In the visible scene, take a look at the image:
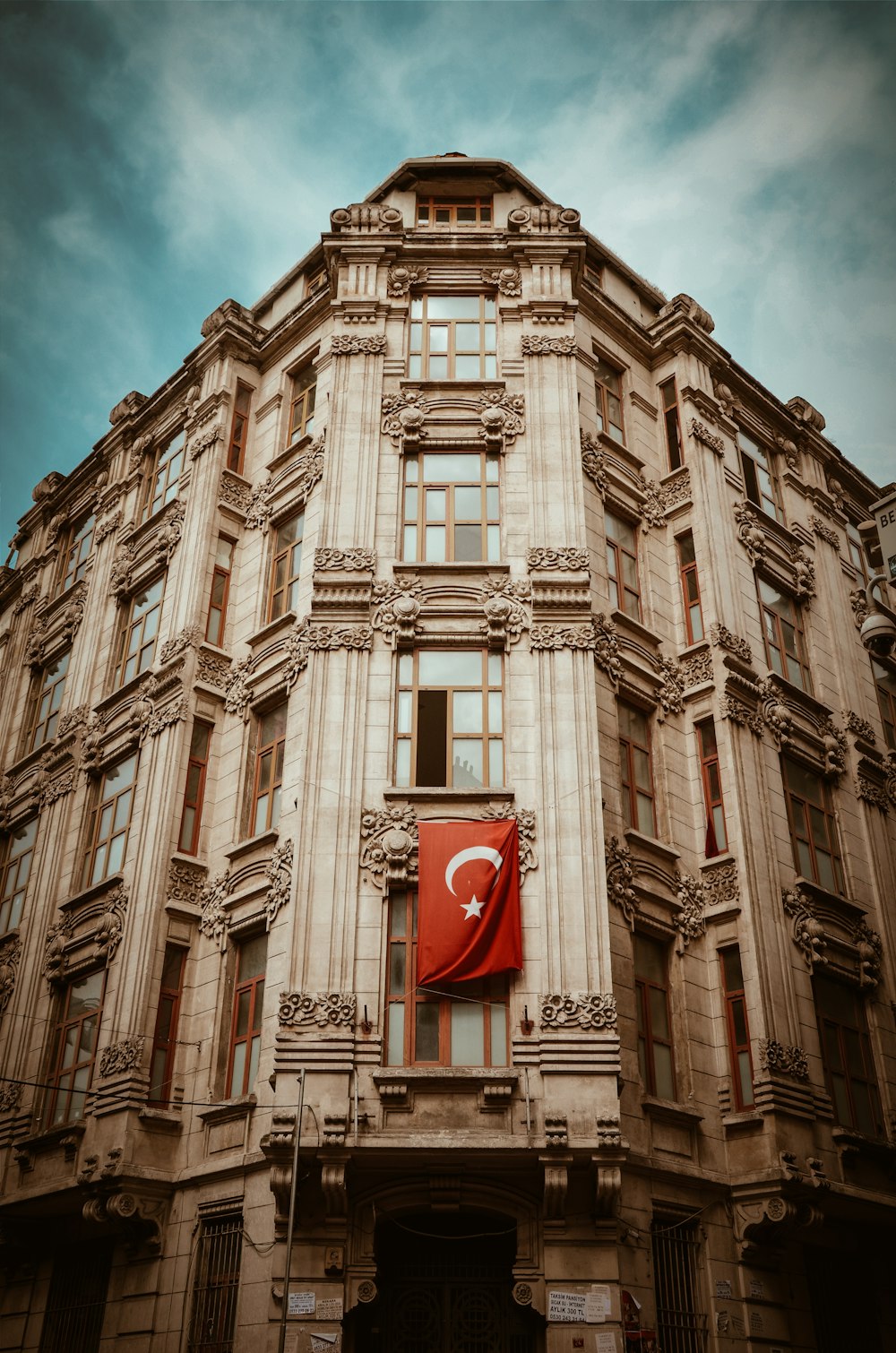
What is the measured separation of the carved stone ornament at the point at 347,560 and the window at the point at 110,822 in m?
6.78

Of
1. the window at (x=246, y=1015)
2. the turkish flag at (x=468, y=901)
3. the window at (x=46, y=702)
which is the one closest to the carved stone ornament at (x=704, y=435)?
the turkish flag at (x=468, y=901)

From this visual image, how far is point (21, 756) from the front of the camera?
3397 centimetres

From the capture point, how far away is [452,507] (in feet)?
80.6

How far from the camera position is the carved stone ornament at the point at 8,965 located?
92.1 feet

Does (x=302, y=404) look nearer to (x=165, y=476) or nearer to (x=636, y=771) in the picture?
(x=165, y=476)

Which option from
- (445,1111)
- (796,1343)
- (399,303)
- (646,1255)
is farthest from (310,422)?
(796,1343)

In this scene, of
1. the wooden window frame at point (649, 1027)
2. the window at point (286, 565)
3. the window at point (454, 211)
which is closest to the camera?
the wooden window frame at point (649, 1027)

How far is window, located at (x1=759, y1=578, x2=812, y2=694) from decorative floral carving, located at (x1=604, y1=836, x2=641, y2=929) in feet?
26.4

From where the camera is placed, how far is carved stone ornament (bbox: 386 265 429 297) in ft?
88.7

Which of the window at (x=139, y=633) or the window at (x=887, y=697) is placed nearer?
the window at (x=139, y=633)

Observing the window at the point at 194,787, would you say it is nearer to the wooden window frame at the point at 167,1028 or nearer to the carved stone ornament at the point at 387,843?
the wooden window frame at the point at 167,1028

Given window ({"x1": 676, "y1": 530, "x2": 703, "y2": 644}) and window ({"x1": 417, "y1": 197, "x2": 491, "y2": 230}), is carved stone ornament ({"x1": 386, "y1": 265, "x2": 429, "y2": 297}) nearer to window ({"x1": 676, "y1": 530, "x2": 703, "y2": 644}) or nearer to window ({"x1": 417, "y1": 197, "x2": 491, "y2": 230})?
window ({"x1": 417, "y1": 197, "x2": 491, "y2": 230})

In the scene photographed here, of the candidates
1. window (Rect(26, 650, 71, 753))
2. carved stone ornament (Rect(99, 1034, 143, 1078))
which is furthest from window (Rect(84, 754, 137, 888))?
window (Rect(26, 650, 71, 753))

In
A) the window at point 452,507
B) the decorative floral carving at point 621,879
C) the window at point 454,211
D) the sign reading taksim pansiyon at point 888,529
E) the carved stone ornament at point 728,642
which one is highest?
the window at point 454,211
